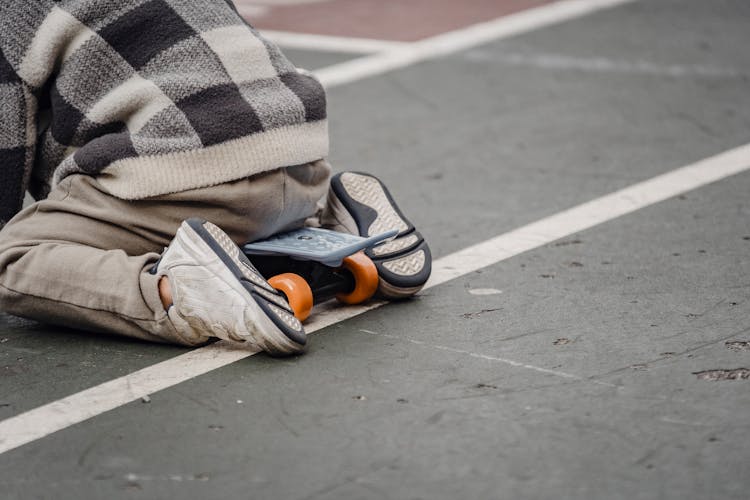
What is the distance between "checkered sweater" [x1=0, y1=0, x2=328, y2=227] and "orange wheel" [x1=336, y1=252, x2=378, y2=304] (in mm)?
368

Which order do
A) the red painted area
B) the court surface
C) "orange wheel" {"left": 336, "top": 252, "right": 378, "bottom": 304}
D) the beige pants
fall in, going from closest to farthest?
the court surface, the beige pants, "orange wheel" {"left": 336, "top": 252, "right": 378, "bottom": 304}, the red painted area

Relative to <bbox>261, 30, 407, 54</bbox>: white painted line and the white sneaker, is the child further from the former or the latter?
<bbox>261, 30, 407, 54</bbox>: white painted line

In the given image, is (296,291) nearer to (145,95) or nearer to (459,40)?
(145,95)

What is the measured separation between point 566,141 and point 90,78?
301 centimetres

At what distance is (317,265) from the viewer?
3.85 meters

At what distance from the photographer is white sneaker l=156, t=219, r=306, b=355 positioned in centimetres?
342

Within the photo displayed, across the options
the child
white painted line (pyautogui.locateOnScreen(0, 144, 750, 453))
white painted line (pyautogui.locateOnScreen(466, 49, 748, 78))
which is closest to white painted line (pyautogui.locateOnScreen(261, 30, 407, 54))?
white painted line (pyautogui.locateOnScreen(466, 49, 748, 78))

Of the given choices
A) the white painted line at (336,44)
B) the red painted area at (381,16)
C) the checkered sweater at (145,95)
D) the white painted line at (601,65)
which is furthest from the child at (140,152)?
the red painted area at (381,16)

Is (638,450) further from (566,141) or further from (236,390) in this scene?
(566,141)

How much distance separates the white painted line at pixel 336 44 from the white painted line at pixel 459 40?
13 centimetres

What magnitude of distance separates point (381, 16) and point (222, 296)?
6.25 m

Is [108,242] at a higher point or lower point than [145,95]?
lower

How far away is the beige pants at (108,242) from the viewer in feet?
11.9

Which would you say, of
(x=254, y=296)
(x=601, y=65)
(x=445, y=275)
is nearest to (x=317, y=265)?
(x=254, y=296)
